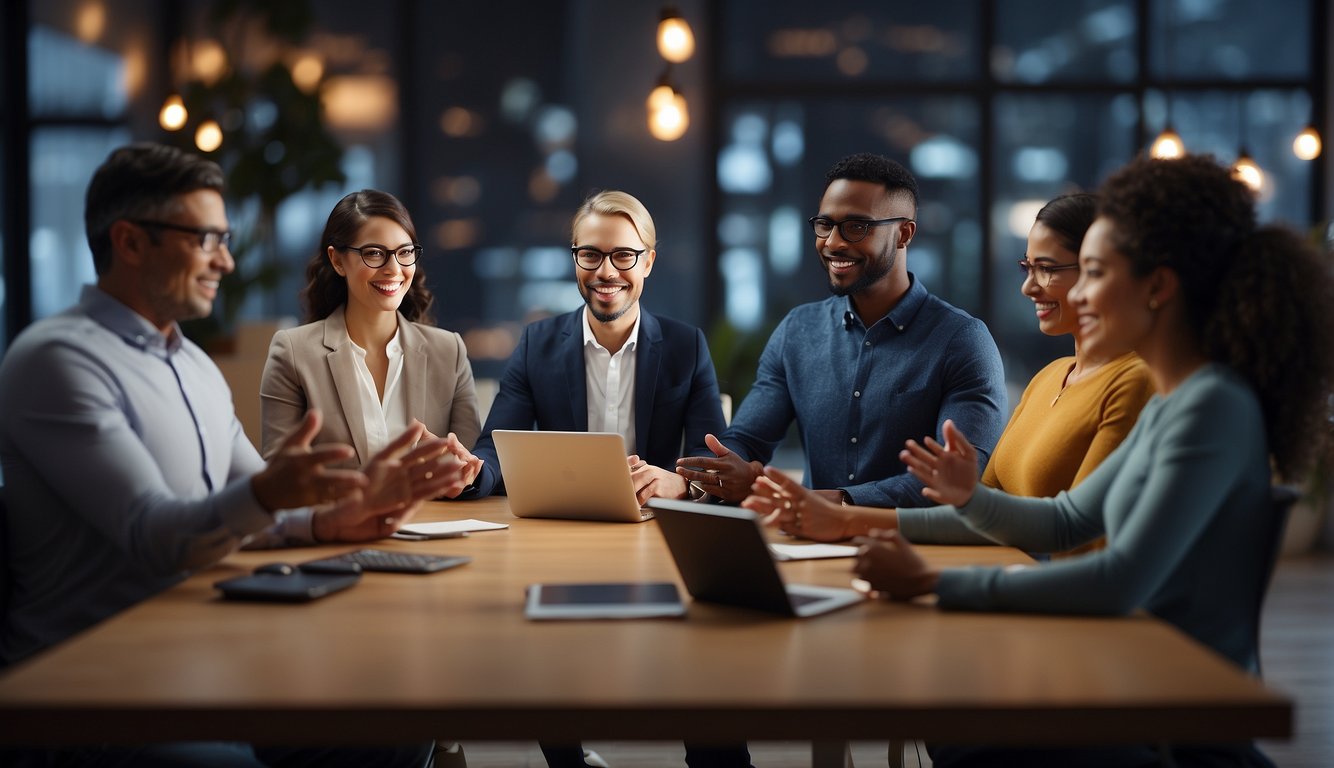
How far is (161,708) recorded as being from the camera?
1.30 metres

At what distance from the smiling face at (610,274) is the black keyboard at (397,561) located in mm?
1244

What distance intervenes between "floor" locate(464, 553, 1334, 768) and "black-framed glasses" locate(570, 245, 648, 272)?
132 centimetres

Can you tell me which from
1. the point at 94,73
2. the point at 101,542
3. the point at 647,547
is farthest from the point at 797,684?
the point at 94,73

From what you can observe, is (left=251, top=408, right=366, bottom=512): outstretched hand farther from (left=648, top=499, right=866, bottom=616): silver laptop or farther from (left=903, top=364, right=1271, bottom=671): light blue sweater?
(left=903, top=364, right=1271, bottom=671): light blue sweater

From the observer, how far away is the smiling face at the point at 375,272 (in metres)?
3.11

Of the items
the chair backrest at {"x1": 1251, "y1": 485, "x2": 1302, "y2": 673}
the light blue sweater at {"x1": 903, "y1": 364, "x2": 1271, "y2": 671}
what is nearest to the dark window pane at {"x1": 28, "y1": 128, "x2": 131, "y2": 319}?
the light blue sweater at {"x1": 903, "y1": 364, "x2": 1271, "y2": 671}

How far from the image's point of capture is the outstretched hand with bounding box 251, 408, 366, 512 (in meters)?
1.74

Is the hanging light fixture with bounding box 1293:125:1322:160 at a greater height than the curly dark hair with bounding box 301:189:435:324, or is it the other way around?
the hanging light fixture with bounding box 1293:125:1322:160

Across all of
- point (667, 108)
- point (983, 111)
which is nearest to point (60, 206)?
point (667, 108)

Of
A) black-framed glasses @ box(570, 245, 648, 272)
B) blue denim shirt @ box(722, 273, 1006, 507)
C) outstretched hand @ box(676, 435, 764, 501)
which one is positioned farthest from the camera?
black-framed glasses @ box(570, 245, 648, 272)

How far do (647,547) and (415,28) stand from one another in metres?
5.72

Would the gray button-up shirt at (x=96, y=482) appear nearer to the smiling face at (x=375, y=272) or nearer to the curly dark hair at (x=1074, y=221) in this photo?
the smiling face at (x=375, y=272)

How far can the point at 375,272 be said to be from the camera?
3.11 meters

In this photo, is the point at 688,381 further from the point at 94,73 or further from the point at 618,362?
the point at 94,73
